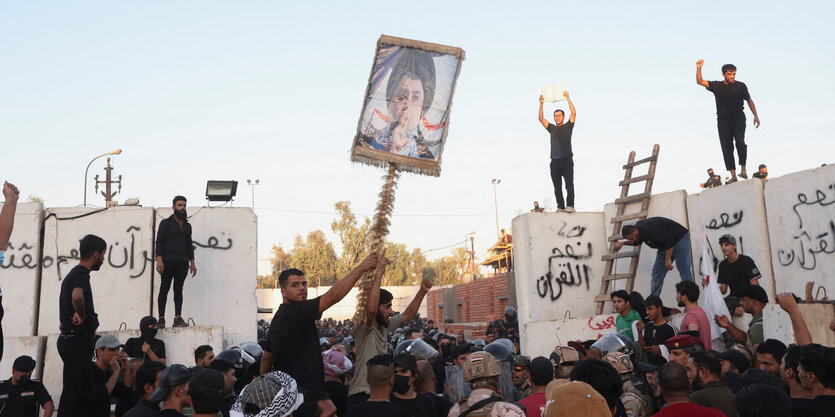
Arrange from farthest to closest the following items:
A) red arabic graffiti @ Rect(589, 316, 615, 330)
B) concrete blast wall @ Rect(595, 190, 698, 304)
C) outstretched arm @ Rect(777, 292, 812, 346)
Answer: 1. concrete blast wall @ Rect(595, 190, 698, 304)
2. red arabic graffiti @ Rect(589, 316, 615, 330)
3. outstretched arm @ Rect(777, 292, 812, 346)

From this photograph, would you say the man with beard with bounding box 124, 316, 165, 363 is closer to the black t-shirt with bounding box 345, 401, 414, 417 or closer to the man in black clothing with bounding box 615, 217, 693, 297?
the black t-shirt with bounding box 345, 401, 414, 417

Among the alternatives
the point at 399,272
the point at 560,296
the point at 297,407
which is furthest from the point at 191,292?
the point at 399,272

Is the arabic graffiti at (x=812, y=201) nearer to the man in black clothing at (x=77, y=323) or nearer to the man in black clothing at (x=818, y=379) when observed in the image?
the man in black clothing at (x=818, y=379)

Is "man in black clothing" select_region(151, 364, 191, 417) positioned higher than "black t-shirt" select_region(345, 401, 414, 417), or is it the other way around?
"man in black clothing" select_region(151, 364, 191, 417)

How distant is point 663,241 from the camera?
10938 mm

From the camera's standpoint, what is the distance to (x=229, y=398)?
6012 millimetres

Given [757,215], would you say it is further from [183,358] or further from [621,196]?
[183,358]

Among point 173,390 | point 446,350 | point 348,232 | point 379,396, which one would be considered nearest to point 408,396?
point 379,396

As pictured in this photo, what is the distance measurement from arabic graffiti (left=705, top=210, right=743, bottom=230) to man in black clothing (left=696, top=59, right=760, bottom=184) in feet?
1.75

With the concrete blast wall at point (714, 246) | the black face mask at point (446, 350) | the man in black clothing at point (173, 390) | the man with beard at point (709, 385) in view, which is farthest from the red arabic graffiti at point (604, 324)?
the man in black clothing at point (173, 390)

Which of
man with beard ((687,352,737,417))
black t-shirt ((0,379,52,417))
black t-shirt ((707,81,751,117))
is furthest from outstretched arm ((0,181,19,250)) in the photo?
black t-shirt ((707,81,751,117))

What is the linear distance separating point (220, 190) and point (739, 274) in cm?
852

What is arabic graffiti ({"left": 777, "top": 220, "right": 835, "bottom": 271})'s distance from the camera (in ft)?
32.9

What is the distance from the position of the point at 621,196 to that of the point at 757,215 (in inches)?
103
